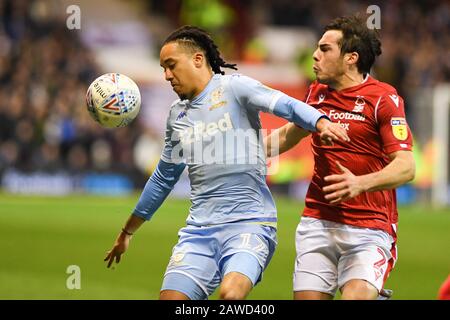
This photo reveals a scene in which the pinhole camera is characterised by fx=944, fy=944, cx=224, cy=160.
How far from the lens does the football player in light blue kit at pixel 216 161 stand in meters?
5.77

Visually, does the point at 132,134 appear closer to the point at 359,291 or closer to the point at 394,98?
the point at 394,98

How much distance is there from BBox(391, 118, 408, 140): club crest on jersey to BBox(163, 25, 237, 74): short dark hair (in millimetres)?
1239

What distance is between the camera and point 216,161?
Answer: 596 centimetres

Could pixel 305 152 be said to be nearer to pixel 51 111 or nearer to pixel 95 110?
pixel 51 111

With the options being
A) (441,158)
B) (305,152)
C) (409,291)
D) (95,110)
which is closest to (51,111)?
(305,152)

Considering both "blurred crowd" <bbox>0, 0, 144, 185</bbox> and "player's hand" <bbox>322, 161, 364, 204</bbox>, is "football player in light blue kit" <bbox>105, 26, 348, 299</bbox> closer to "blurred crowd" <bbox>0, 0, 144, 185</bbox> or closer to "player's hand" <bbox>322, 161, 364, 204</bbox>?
"player's hand" <bbox>322, 161, 364, 204</bbox>

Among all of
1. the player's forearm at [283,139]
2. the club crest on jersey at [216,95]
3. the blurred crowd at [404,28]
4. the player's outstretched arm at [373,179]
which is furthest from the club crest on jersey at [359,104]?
the blurred crowd at [404,28]

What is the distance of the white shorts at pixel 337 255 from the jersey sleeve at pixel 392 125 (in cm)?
60

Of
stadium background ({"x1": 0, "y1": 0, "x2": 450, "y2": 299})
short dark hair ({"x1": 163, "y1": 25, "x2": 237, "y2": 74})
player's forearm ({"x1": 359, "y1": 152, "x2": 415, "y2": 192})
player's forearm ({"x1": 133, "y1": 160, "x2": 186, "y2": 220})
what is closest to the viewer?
player's forearm ({"x1": 359, "y1": 152, "x2": 415, "y2": 192})

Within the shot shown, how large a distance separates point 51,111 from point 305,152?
18.0ft

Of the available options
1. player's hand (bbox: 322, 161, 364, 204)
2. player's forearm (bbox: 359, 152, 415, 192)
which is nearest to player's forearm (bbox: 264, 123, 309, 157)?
player's forearm (bbox: 359, 152, 415, 192)

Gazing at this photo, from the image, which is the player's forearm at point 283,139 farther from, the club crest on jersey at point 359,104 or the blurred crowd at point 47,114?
the blurred crowd at point 47,114

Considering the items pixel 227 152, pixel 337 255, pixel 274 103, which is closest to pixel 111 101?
pixel 227 152

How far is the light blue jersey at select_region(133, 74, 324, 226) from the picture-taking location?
5914mm
